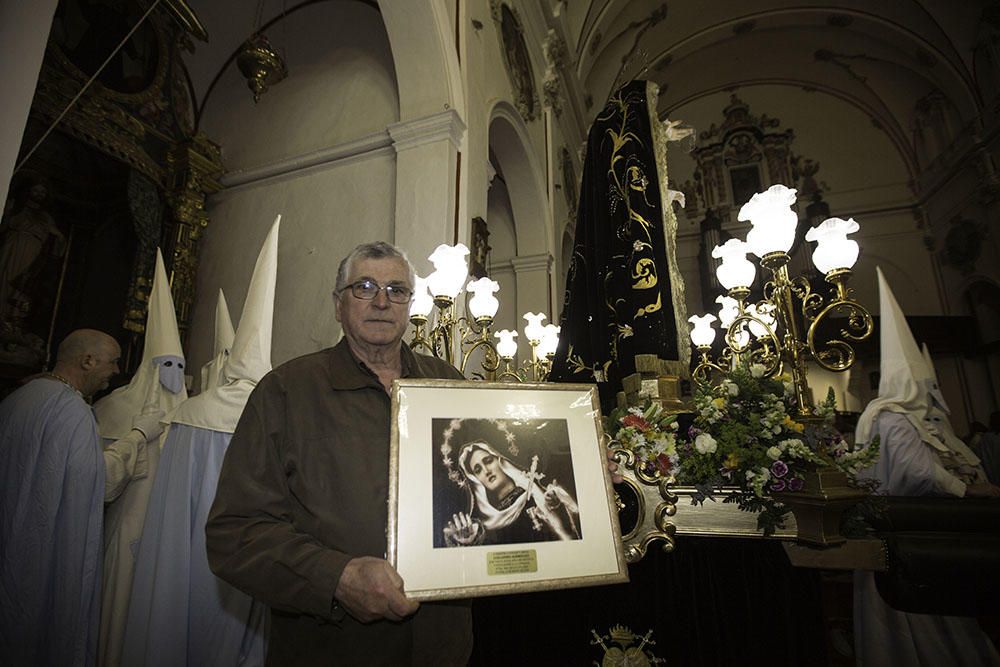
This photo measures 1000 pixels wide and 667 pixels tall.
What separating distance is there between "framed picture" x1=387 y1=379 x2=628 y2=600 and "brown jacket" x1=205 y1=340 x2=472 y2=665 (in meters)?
0.15

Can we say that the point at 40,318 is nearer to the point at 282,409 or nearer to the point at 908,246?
the point at 282,409

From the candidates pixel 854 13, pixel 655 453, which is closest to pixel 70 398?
pixel 655 453

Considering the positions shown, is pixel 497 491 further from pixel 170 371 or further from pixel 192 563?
pixel 170 371

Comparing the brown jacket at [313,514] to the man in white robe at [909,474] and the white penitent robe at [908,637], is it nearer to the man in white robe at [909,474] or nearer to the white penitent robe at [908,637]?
the man in white robe at [909,474]

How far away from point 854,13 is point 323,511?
1561 centimetres

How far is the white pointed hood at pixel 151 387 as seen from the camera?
305 cm

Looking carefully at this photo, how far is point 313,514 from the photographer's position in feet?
3.78

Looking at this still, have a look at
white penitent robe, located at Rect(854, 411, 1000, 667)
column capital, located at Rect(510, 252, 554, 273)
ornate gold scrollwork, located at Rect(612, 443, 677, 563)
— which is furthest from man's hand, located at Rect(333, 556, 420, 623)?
column capital, located at Rect(510, 252, 554, 273)

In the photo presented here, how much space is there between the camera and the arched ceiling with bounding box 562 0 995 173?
10.0 meters

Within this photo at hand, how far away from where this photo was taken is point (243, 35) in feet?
19.0

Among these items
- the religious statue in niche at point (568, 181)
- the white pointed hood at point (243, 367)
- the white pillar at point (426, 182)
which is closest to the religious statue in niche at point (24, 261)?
the white pointed hood at point (243, 367)

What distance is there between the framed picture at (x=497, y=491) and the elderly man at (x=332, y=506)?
0.34ft

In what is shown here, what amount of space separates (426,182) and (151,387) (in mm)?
2626

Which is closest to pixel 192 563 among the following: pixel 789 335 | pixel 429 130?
pixel 789 335
